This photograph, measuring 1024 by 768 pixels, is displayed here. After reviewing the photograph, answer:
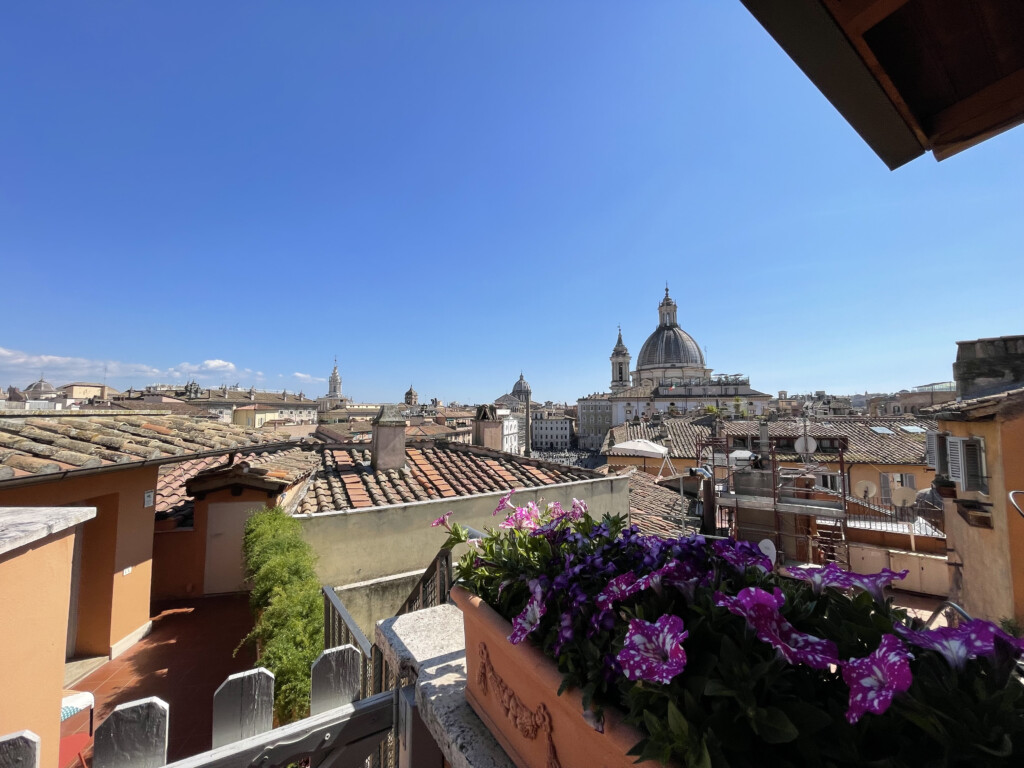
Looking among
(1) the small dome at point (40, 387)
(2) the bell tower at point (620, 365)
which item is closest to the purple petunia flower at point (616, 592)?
(1) the small dome at point (40, 387)

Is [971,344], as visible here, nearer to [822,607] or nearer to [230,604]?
[822,607]

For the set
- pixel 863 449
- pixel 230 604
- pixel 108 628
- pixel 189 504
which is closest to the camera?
pixel 108 628

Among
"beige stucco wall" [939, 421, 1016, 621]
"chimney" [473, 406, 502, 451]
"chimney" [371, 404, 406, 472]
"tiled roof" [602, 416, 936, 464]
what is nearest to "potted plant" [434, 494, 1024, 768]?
"beige stucco wall" [939, 421, 1016, 621]

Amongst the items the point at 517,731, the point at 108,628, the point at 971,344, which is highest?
the point at 971,344

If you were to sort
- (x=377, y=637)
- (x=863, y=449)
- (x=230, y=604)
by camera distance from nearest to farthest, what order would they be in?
(x=377, y=637)
(x=230, y=604)
(x=863, y=449)

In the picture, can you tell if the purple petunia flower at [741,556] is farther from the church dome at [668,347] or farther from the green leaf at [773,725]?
the church dome at [668,347]

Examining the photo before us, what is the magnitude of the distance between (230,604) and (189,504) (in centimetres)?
230

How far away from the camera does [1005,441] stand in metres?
4.50

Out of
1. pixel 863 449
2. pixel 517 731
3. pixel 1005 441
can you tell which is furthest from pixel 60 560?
pixel 863 449

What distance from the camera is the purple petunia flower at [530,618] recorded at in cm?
107

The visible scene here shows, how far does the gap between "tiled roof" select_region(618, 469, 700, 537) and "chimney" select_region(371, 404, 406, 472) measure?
15.9 ft

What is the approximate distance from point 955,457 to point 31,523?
8663mm

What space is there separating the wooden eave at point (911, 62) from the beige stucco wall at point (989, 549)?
5363mm

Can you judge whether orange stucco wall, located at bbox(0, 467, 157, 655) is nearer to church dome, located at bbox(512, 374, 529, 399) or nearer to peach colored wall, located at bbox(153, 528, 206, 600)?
peach colored wall, located at bbox(153, 528, 206, 600)
